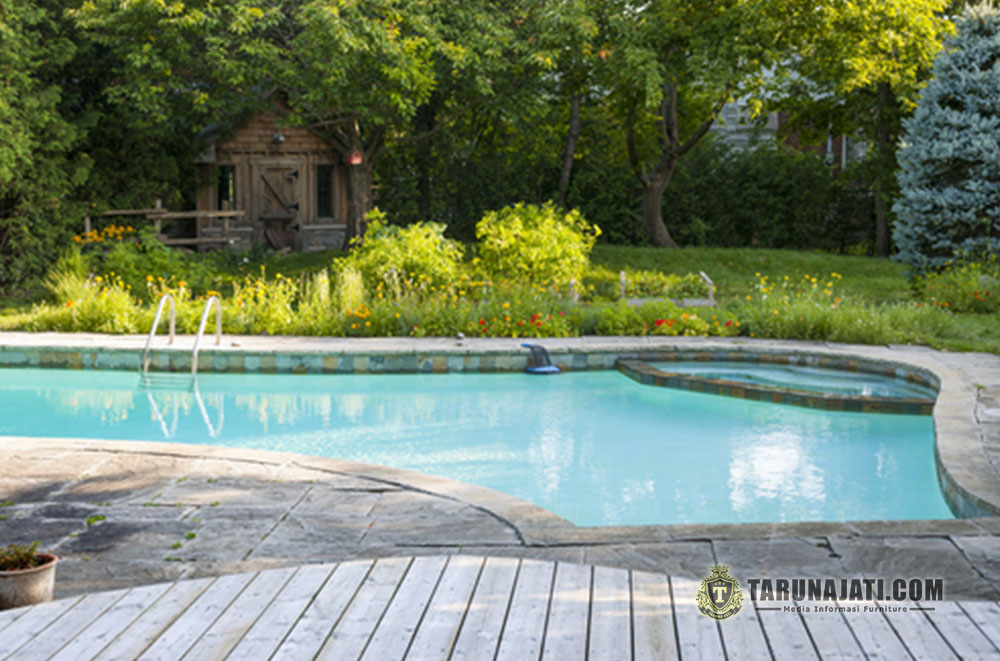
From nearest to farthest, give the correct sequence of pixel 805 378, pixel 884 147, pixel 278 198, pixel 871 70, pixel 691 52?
pixel 805 378 < pixel 871 70 < pixel 691 52 < pixel 884 147 < pixel 278 198

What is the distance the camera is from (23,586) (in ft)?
10.4

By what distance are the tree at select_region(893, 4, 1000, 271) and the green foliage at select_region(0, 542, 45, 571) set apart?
13337 millimetres

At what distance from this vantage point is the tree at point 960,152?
1373 cm

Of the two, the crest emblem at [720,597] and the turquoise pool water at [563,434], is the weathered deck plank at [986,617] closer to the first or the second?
the crest emblem at [720,597]

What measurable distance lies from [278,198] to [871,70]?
11.9 metres

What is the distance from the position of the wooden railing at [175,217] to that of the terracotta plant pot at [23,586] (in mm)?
13522

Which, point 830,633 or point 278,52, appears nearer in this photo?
point 830,633

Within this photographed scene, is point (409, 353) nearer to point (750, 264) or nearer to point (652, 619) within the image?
point (652, 619)

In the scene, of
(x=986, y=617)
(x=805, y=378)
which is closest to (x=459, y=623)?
(x=986, y=617)

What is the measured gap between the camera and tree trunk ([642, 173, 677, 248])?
20344 millimetres

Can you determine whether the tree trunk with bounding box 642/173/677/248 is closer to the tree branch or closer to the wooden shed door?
the tree branch

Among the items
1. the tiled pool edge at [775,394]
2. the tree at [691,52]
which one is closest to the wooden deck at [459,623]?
the tiled pool edge at [775,394]

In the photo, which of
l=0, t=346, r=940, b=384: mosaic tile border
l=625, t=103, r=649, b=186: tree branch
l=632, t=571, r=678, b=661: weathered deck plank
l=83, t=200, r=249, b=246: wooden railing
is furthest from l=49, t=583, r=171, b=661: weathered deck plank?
l=625, t=103, r=649, b=186: tree branch

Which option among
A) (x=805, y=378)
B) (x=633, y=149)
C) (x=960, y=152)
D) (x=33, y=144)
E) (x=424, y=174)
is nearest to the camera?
(x=805, y=378)
